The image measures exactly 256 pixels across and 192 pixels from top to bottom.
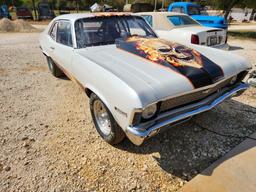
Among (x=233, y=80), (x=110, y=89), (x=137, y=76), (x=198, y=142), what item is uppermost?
(x=137, y=76)

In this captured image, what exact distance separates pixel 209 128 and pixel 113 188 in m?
1.85

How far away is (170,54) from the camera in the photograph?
296 centimetres

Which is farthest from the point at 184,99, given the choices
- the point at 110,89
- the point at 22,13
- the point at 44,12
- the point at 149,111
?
the point at 44,12

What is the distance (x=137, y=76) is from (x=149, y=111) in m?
0.43

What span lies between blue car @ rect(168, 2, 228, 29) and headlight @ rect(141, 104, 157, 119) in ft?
31.2

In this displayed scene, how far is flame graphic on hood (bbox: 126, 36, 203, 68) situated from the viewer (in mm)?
2783

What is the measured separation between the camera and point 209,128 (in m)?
3.44

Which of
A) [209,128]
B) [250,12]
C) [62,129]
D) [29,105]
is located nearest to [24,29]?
[29,105]

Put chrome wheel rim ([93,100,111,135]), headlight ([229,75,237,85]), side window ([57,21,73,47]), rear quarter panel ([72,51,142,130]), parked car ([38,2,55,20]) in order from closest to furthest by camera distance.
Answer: rear quarter panel ([72,51,142,130]) < chrome wheel rim ([93,100,111,135]) < headlight ([229,75,237,85]) < side window ([57,21,73,47]) < parked car ([38,2,55,20])

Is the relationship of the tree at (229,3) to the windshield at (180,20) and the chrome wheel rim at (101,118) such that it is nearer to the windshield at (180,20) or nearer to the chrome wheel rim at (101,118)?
the windshield at (180,20)

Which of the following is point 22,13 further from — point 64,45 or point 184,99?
point 184,99

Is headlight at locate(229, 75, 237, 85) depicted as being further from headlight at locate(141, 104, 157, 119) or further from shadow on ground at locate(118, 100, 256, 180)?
headlight at locate(141, 104, 157, 119)

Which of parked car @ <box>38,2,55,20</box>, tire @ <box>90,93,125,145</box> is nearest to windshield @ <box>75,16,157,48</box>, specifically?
tire @ <box>90,93,125,145</box>

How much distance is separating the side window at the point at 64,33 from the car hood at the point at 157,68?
0.55 meters
